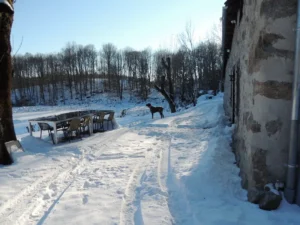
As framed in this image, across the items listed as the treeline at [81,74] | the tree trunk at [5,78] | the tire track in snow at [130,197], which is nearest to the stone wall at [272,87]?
the tire track in snow at [130,197]

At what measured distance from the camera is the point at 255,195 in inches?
119

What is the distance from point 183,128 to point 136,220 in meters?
7.09

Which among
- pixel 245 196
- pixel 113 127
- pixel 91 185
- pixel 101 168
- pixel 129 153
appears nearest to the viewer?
pixel 245 196

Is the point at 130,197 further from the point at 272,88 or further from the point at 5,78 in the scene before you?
the point at 5,78

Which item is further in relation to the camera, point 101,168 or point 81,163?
point 81,163

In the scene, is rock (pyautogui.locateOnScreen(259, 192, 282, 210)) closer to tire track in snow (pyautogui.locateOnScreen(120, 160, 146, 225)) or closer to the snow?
the snow

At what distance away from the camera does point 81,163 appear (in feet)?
18.0

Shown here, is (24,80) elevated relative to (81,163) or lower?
elevated

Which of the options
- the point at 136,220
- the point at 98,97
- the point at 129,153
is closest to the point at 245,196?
the point at 136,220

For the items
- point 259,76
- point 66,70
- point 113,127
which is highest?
point 66,70

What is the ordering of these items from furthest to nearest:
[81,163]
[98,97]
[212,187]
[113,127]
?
[98,97] < [113,127] < [81,163] < [212,187]

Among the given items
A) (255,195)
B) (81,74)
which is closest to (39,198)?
(255,195)

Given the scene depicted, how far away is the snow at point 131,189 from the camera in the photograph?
2.96 m

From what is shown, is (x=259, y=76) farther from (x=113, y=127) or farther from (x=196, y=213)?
(x=113, y=127)
